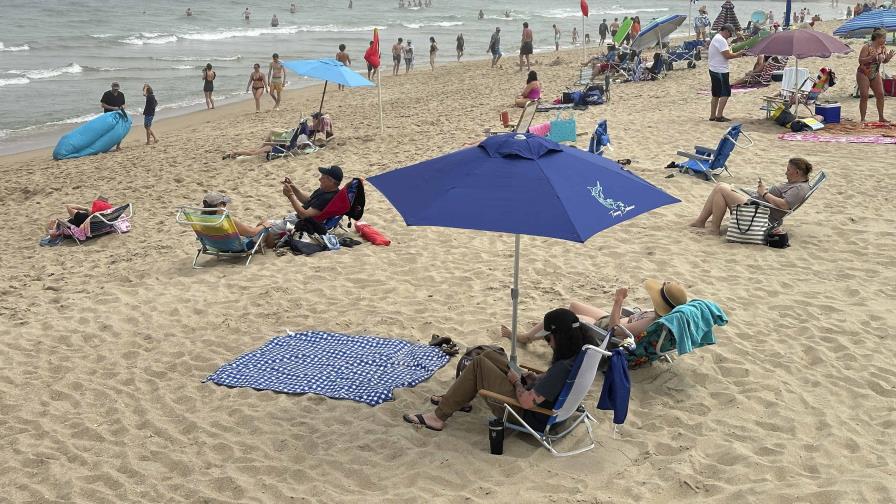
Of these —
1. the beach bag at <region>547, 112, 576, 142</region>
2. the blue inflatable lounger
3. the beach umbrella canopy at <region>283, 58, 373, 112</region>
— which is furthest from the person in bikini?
the blue inflatable lounger

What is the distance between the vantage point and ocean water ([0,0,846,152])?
23.2 m

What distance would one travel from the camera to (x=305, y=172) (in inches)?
468

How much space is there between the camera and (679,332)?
17.0 ft

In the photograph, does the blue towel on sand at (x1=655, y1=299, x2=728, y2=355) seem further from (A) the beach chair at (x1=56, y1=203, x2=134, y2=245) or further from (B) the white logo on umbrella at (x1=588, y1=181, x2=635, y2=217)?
(A) the beach chair at (x1=56, y1=203, x2=134, y2=245)

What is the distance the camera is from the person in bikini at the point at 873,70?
12648 mm

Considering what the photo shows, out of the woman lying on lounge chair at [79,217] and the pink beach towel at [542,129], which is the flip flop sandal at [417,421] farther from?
the pink beach towel at [542,129]

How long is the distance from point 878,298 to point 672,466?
314 cm

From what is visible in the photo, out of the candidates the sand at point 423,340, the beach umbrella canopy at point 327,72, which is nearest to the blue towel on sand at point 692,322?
the sand at point 423,340

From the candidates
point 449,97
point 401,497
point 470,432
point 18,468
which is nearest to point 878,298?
point 470,432

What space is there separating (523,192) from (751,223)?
428 centimetres

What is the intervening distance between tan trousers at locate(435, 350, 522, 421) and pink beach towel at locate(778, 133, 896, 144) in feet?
29.5

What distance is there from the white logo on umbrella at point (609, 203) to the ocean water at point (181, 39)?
15473mm

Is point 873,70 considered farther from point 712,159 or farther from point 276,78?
point 276,78

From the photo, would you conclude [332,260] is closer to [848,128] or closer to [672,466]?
[672,466]
